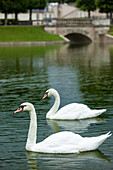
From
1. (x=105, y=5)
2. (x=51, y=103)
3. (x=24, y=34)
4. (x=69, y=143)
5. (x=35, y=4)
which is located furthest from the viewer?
(x=35, y=4)

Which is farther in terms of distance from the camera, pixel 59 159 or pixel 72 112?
pixel 72 112

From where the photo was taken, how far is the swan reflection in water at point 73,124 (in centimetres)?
1905

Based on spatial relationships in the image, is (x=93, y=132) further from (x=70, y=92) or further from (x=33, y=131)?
(x=70, y=92)

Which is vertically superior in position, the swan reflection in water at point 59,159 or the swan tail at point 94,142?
the swan tail at point 94,142

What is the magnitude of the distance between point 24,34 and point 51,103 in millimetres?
73044

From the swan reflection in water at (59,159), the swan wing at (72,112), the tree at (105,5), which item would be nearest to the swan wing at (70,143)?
the swan reflection in water at (59,159)

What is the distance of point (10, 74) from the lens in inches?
1544

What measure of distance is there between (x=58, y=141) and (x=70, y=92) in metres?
12.5

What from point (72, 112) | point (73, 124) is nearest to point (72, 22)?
point (72, 112)

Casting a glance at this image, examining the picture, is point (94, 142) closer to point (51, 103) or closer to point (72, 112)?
point (72, 112)

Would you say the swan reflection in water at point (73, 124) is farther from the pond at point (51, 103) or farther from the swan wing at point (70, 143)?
the swan wing at point (70, 143)

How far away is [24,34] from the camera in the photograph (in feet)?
317

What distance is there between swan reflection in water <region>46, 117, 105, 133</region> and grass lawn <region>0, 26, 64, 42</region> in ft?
234

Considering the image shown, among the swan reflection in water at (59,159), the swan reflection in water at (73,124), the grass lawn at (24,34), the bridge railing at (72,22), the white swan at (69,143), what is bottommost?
the grass lawn at (24,34)
